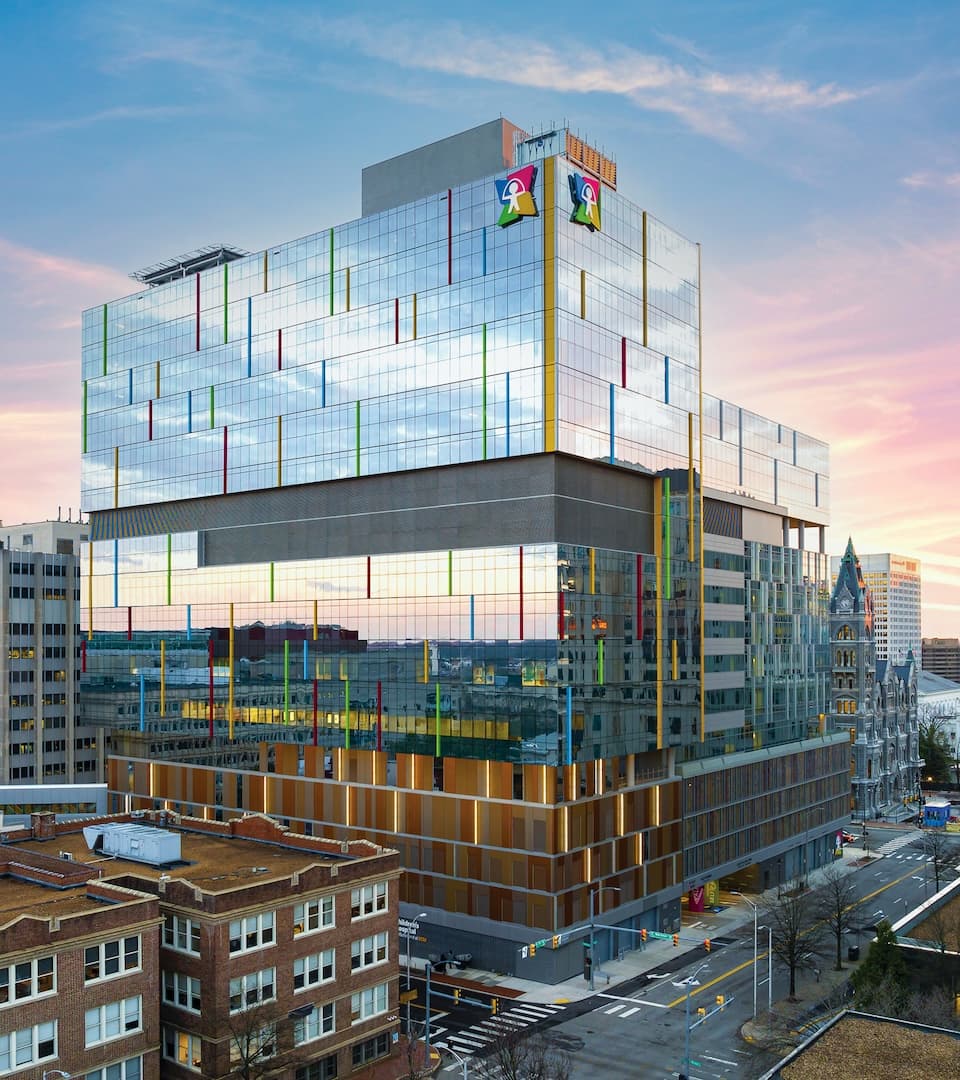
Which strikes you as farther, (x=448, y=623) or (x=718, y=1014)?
(x=448, y=623)

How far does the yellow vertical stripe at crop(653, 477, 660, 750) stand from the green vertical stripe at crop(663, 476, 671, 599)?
0.32 m

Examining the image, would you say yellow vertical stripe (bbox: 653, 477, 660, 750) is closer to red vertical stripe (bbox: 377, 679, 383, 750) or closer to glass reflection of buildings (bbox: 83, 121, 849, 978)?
glass reflection of buildings (bbox: 83, 121, 849, 978)

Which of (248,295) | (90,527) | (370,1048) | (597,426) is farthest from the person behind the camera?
(90,527)

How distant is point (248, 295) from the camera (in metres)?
109

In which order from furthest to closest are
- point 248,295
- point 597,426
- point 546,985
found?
point 248,295, point 597,426, point 546,985

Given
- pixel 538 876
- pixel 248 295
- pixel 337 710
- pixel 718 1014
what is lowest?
pixel 718 1014

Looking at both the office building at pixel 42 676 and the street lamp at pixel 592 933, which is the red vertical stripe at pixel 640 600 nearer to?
the street lamp at pixel 592 933

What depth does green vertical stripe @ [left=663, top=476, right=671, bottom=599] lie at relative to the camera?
3809 inches

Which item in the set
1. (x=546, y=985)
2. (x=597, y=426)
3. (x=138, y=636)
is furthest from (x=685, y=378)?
(x=138, y=636)

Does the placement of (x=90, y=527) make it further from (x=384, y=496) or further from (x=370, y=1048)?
(x=370, y=1048)

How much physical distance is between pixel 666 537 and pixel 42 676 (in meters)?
86.3

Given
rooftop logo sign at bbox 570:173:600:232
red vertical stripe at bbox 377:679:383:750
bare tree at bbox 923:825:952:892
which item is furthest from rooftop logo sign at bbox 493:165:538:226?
bare tree at bbox 923:825:952:892

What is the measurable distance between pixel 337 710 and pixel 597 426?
1332 inches

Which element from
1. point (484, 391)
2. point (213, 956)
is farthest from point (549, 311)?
point (213, 956)
